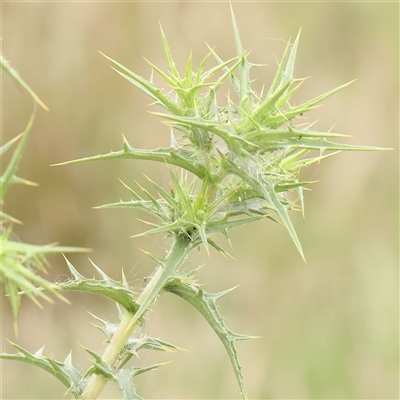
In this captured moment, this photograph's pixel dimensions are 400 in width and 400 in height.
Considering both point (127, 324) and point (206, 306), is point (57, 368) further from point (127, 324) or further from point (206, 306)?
point (206, 306)

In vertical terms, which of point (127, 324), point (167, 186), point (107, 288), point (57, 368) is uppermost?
point (107, 288)

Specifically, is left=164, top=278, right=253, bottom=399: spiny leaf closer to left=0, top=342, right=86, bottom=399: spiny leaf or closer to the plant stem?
the plant stem

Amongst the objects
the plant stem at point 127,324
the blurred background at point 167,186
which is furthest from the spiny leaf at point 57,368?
the blurred background at point 167,186

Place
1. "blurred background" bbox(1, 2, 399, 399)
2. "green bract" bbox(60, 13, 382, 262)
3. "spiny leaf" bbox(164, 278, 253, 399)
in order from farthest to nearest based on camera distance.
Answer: "blurred background" bbox(1, 2, 399, 399), "spiny leaf" bbox(164, 278, 253, 399), "green bract" bbox(60, 13, 382, 262)

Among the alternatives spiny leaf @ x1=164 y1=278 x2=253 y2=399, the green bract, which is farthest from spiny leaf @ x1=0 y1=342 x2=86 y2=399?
the green bract

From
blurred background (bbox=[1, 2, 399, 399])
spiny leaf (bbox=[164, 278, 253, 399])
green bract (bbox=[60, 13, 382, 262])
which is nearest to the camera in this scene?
green bract (bbox=[60, 13, 382, 262])

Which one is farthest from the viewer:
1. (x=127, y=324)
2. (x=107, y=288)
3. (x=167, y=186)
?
(x=167, y=186)

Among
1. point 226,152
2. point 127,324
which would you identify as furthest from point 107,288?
point 226,152

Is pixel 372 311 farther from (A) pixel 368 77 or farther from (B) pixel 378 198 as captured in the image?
(A) pixel 368 77

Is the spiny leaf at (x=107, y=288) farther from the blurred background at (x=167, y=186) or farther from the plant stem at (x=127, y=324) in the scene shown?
the blurred background at (x=167, y=186)
